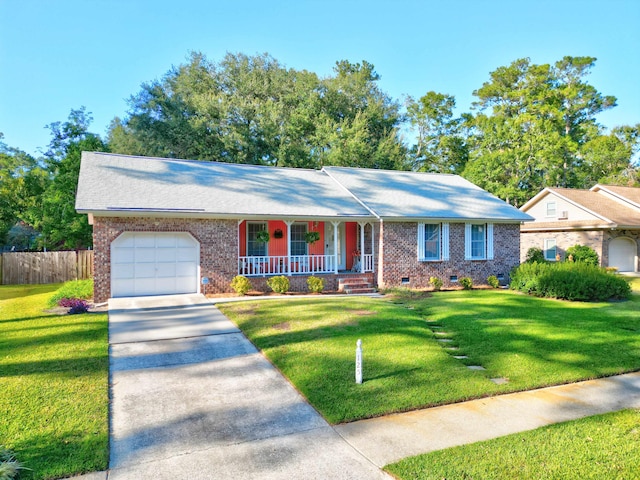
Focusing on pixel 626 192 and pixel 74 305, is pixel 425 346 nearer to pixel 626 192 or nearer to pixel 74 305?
pixel 74 305

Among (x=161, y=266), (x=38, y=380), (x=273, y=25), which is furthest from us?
(x=273, y=25)

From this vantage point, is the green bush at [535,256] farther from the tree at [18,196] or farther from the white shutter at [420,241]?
the tree at [18,196]

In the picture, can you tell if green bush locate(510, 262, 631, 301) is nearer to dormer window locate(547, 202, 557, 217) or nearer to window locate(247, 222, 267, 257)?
window locate(247, 222, 267, 257)

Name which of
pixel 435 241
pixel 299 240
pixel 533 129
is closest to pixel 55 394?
pixel 299 240

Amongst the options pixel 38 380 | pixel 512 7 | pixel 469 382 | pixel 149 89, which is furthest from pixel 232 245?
pixel 149 89

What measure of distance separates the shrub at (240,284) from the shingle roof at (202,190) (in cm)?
222

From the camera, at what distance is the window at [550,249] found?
26781 mm

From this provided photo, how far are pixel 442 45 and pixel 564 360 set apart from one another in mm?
17324

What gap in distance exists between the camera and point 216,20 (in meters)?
16.0

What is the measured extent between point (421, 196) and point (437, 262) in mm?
3730

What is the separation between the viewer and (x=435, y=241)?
17688 mm

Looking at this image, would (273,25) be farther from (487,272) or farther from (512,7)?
(487,272)

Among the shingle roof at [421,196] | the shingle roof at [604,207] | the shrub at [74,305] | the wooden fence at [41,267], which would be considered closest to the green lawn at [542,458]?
the shrub at [74,305]

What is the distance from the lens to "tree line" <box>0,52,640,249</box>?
28.8 meters
